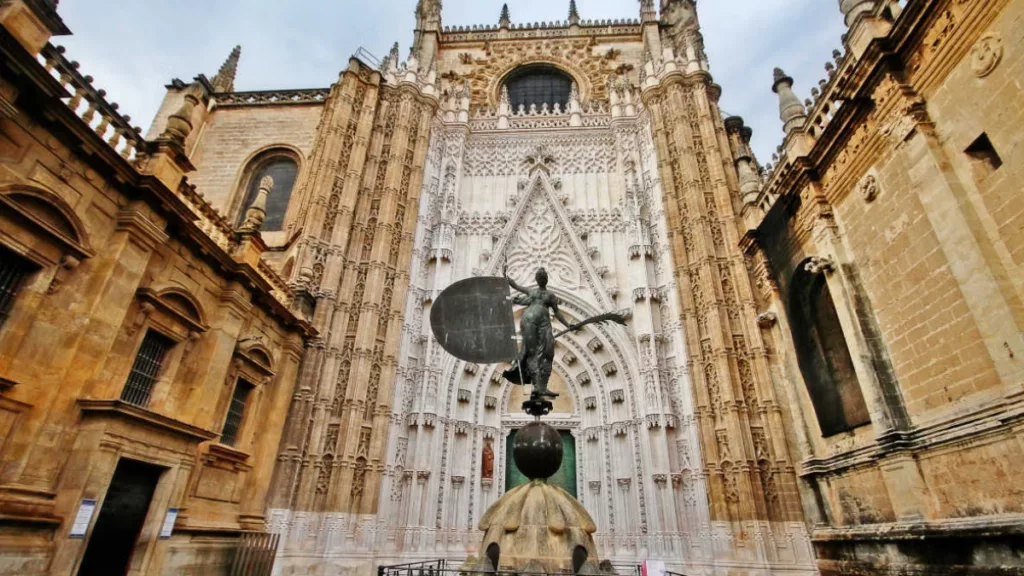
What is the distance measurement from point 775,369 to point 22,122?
15.7m

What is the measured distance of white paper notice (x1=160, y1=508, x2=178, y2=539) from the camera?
8.23m

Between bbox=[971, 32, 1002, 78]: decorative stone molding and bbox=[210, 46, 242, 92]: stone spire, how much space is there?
23734 mm

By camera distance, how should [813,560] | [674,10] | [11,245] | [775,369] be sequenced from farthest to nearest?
[674,10] → [775,369] → [813,560] → [11,245]

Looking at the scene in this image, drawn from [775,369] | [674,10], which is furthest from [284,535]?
[674,10]

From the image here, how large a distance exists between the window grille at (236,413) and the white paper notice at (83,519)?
373 cm

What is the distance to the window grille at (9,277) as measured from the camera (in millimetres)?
6383

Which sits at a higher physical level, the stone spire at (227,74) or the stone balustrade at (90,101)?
the stone spire at (227,74)

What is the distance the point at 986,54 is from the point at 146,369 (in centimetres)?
1385

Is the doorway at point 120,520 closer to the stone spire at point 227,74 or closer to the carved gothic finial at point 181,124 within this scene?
the carved gothic finial at point 181,124

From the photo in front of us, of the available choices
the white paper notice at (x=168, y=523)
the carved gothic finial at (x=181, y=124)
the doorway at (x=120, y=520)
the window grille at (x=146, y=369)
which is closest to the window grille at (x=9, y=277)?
the window grille at (x=146, y=369)

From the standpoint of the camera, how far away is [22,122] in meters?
6.53

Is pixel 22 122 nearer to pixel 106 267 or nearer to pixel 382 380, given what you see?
pixel 106 267

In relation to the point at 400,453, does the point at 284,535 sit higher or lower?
lower

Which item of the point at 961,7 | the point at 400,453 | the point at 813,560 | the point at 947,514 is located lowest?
the point at 813,560
